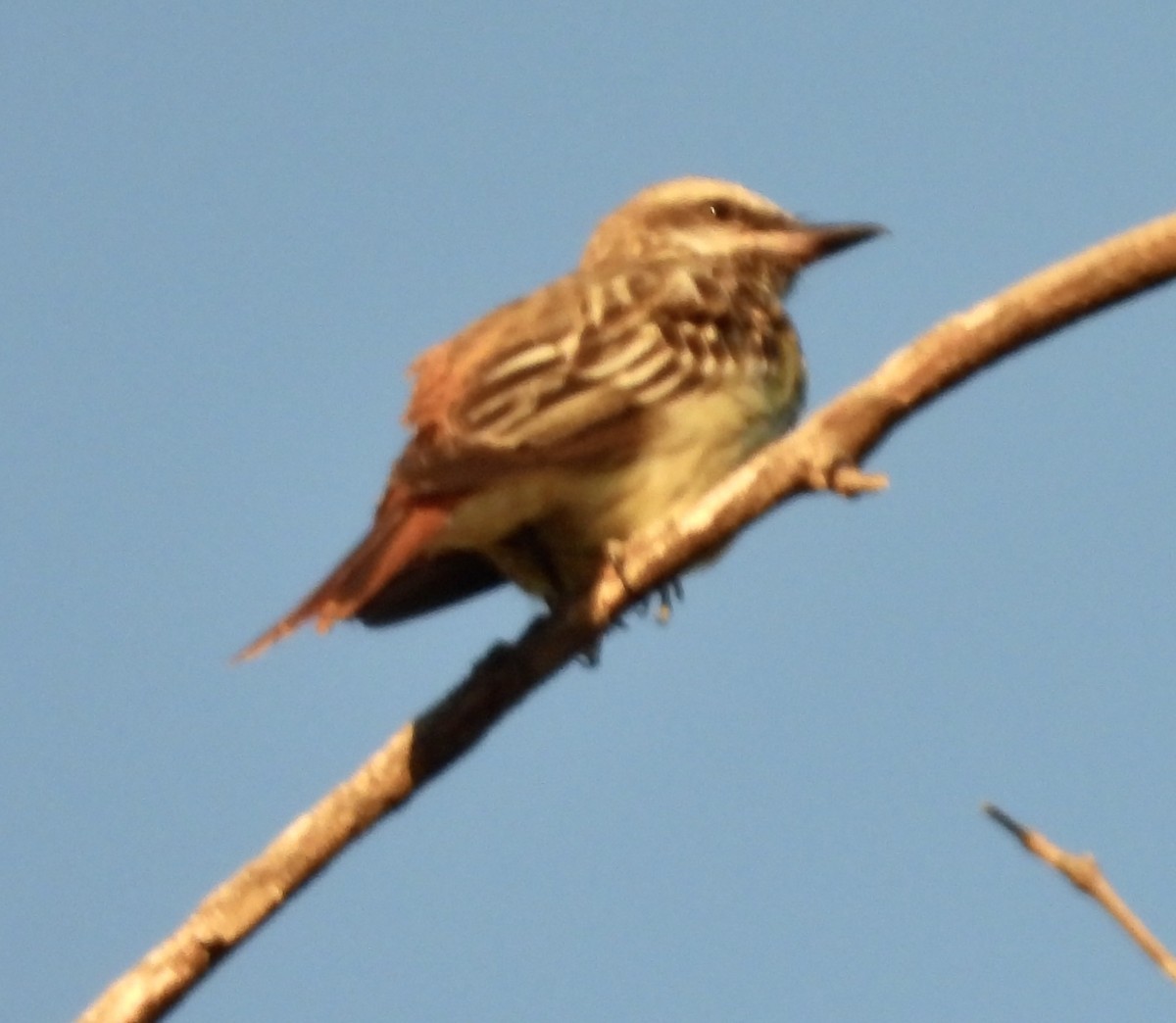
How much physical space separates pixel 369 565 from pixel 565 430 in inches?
33.9

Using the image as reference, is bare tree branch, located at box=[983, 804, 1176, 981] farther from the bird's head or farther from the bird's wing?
the bird's head

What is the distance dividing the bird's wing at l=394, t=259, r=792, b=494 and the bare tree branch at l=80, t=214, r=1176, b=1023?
0.84 metres

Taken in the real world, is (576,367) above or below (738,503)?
above

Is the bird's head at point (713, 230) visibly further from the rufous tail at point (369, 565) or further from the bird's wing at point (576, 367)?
the rufous tail at point (369, 565)

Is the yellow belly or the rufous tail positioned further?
the yellow belly

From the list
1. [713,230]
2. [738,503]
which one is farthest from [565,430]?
[713,230]

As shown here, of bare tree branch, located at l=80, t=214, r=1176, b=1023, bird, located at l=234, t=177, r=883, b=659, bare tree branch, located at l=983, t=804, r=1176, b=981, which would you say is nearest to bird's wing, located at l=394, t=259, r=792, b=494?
bird, located at l=234, t=177, r=883, b=659

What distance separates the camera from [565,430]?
655cm

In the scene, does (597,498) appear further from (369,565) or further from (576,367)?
(369,565)

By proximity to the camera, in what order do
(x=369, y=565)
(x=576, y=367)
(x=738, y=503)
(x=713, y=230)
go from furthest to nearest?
(x=713, y=230) < (x=576, y=367) < (x=369, y=565) < (x=738, y=503)

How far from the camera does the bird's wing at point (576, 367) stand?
21.0 ft

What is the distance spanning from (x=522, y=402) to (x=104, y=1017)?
241cm

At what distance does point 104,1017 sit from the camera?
4.84 metres

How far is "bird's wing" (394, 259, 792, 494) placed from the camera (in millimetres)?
6402
